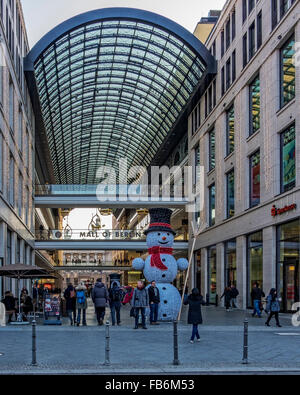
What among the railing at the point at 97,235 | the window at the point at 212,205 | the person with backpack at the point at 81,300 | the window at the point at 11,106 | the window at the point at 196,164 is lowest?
the person with backpack at the point at 81,300

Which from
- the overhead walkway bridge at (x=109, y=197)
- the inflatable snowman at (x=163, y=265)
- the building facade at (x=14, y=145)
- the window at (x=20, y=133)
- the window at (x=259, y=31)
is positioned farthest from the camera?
the overhead walkway bridge at (x=109, y=197)

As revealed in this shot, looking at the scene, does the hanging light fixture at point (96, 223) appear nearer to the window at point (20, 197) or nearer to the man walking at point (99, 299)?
the window at point (20, 197)

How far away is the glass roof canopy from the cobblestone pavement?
2498 cm

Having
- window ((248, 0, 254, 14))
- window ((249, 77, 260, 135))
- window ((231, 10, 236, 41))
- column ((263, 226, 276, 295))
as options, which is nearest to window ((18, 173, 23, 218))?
window ((249, 77, 260, 135))

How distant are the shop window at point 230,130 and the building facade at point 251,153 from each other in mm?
64

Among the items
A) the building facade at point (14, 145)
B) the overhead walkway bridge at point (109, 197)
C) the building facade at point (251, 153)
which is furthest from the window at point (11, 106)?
the overhead walkway bridge at point (109, 197)

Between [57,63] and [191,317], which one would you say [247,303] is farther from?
[57,63]

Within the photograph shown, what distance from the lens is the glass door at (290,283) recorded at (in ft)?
81.6

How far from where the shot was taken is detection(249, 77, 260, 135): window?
30812 millimetres

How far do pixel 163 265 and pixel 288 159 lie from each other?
8.72 m

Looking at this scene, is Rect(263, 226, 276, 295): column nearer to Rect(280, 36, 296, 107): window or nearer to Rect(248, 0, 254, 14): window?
Rect(280, 36, 296, 107): window

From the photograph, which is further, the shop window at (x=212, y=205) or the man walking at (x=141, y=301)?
the shop window at (x=212, y=205)

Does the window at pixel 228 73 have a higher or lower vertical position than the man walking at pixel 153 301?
higher
